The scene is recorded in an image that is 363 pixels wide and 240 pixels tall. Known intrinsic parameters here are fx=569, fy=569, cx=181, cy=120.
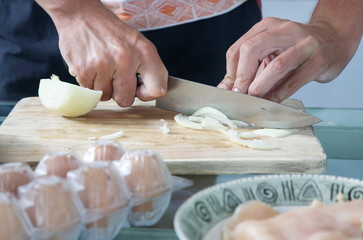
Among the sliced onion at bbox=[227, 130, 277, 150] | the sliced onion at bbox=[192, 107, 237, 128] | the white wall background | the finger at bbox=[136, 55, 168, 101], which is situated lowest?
the white wall background

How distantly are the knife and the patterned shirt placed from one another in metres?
0.30

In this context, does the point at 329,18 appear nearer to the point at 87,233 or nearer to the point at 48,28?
the point at 48,28

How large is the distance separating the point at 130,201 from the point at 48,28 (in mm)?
1164

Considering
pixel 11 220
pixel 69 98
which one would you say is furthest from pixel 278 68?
pixel 11 220

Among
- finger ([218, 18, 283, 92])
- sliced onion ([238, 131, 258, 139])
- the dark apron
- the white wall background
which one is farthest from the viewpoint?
the white wall background

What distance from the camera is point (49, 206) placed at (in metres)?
0.66

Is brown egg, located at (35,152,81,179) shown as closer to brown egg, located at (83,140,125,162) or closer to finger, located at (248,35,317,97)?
brown egg, located at (83,140,125,162)

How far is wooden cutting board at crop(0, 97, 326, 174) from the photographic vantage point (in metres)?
1.13

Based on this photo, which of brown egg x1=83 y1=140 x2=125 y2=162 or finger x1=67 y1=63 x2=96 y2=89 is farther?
finger x1=67 y1=63 x2=96 y2=89

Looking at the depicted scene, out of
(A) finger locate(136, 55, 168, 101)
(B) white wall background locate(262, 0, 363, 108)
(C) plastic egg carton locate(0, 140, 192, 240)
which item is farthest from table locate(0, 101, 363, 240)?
(B) white wall background locate(262, 0, 363, 108)

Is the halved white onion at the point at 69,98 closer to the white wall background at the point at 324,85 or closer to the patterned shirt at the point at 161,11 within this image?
the patterned shirt at the point at 161,11

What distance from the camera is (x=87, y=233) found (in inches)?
29.1

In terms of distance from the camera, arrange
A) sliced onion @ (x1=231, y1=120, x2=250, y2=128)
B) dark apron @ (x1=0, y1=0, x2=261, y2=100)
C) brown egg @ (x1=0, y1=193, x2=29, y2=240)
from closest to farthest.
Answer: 1. brown egg @ (x1=0, y1=193, x2=29, y2=240)
2. sliced onion @ (x1=231, y1=120, x2=250, y2=128)
3. dark apron @ (x1=0, y1=0, x2=261, y2=100)

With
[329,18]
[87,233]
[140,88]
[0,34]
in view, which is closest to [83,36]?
[140,88]
